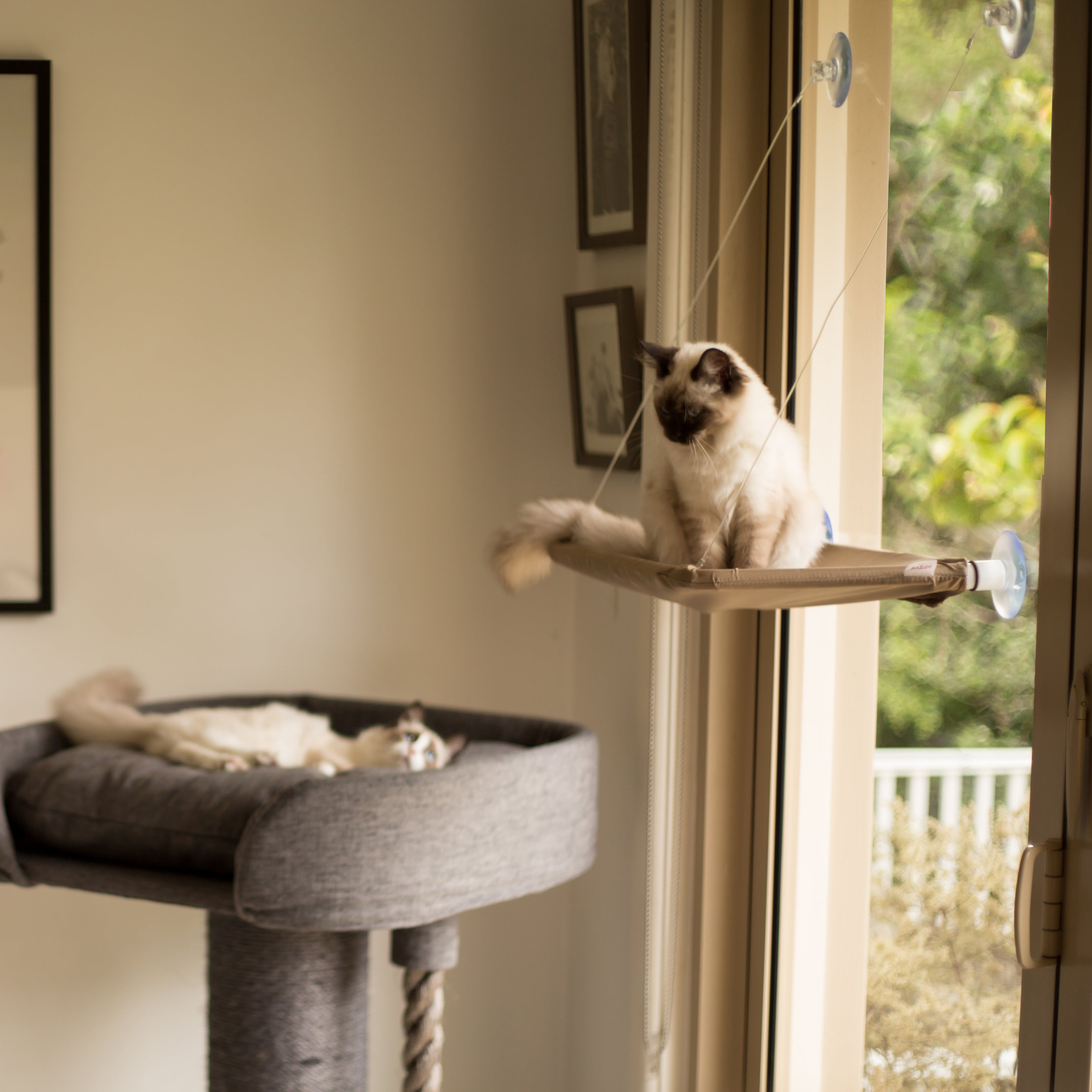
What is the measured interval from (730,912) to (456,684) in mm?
890

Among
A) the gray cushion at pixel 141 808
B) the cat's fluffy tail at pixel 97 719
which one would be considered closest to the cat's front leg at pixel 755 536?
the gray cushion at pixel 141 808

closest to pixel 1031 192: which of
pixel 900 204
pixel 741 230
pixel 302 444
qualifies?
pixel 900 204

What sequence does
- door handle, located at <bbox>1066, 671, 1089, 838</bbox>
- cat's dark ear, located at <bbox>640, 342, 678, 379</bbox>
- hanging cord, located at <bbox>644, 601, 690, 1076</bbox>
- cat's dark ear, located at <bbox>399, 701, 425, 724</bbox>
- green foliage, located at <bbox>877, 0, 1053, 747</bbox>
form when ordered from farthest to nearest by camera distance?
cat's dark ear, located at <bbox>399, 701, 425, 724</bbox> → hanging cord, located at <bbox>644, 601, 690, 1076</bbox> → cat's dark ear, located at <bbox>640, 342, 678, 379</bbox> → green foliage, located at <bbox>877, 0, 1053, 747</bbox> → door handle, located at <bbox>1066, 671, 1089, 838</bbox>

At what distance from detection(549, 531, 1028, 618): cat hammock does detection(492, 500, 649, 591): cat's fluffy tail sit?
0.25 metres

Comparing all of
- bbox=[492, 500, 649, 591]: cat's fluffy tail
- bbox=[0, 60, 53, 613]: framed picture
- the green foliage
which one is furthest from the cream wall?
the green foliage

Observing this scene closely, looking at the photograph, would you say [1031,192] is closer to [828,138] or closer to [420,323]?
[828,138]

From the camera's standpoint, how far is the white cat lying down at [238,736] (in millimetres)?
1686

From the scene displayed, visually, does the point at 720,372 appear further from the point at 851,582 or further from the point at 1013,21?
the point at 1013,21

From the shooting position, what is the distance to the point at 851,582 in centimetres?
83

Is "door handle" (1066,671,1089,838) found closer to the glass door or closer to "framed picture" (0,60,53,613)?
the glass door

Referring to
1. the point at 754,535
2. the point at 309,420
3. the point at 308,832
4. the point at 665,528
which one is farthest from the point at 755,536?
the point at 309,420

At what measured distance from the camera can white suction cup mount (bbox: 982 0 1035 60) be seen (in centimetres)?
81

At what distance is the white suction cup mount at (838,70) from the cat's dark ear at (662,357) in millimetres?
262

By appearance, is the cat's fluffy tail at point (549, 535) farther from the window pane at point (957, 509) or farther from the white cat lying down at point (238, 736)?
the white cat lying down at point (238, 736)
